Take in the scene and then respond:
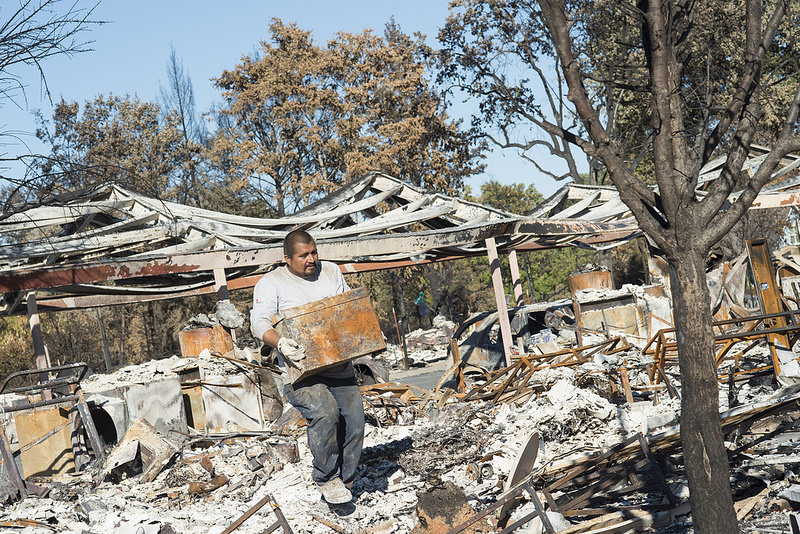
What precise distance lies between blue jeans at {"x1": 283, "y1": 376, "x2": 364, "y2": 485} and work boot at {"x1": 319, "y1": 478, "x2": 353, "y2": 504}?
0.05 meters

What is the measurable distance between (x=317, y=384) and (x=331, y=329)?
1.49 ft

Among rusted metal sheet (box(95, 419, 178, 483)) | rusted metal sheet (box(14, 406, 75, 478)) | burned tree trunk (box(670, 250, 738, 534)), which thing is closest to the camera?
burned tree trunk (box(670, 250, 738, 534))

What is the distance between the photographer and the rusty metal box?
5086 mm

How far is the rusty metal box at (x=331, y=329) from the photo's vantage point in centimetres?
Result: 509

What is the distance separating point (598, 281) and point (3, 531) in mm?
12455

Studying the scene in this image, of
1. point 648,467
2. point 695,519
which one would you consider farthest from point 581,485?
point 695,519

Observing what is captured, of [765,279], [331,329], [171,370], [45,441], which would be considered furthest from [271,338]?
[765,279]

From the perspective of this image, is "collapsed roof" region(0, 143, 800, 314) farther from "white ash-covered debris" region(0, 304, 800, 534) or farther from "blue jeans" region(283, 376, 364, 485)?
"blue jeans" region(283, 376, 364, 485)

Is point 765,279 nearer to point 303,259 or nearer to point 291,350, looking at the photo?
point 303,259

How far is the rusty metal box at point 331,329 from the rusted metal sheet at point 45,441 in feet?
13.9

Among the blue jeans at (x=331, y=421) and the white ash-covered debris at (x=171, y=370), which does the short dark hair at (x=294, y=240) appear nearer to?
the blue jeans at (x=331, y=421)

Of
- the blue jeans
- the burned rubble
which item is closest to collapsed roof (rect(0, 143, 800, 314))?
the burned rubble

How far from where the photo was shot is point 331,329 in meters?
5.19

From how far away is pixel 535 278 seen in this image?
3425cm
